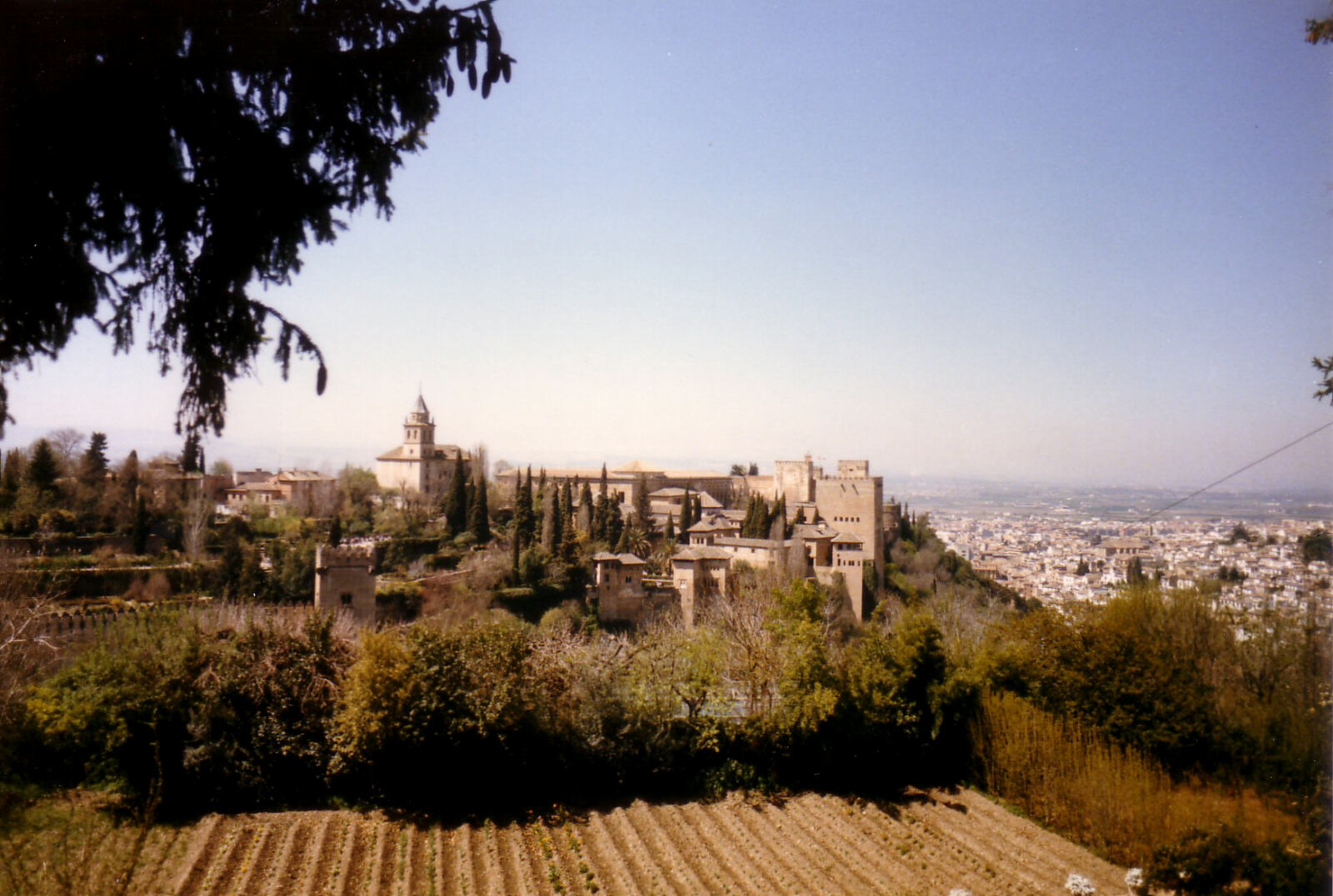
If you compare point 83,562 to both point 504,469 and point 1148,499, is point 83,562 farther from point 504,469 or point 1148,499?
point 504,469

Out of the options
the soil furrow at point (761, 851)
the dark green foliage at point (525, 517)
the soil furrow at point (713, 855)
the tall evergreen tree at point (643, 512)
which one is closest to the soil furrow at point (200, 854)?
the soil furrow at point (713, 855)

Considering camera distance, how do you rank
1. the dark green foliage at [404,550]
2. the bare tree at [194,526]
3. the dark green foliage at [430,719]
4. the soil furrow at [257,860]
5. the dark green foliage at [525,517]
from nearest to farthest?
the soil furrow at [257,860] → the dark green foliage at [430,719] → the bare tree at [194,526] → the dark green foliage at [404,550] → the dark green foliage at [525,517]

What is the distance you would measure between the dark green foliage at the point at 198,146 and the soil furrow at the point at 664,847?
790 cm

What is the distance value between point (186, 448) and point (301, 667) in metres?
9.26

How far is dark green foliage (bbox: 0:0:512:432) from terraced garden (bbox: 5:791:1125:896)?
7327mm

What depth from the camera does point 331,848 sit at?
911 centimetres

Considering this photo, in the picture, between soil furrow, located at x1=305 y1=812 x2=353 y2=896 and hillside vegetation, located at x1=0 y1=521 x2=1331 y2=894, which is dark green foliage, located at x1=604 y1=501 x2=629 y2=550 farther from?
soil furrow, located at x1=305 y1=812 x2=353 y2=896

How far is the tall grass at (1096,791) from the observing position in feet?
28.1

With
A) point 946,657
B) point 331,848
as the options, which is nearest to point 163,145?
point 331,848

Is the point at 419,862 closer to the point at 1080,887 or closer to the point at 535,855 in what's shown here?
the point at 535,855

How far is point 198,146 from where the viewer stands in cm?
279

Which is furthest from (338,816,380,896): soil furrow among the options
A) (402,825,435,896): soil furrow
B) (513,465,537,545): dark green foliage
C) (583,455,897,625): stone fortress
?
(513,465,537,545): dark green foliage

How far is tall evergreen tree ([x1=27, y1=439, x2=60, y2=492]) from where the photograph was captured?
26000 millimetres

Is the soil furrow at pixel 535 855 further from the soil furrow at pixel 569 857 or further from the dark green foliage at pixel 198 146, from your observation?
the dark green foliage at pixel 198 146
